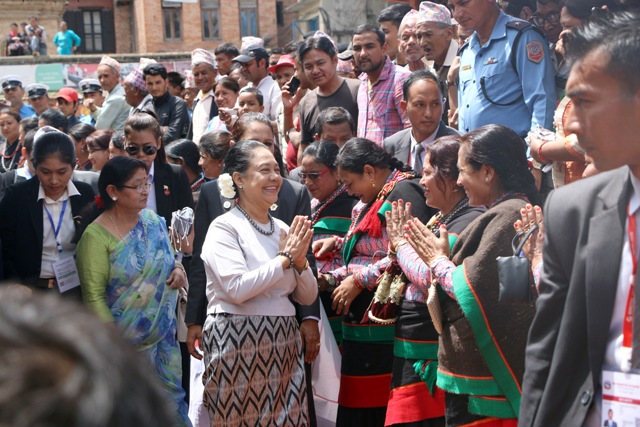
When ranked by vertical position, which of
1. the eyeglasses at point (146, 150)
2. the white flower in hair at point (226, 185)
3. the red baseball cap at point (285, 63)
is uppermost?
the red baseball cap at point (285, 63)

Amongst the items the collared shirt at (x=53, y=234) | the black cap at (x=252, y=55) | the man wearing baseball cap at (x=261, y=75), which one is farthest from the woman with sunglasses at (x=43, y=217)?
the black cap at (x=252, y=55)

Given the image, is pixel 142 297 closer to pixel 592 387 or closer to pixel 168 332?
pixel 168 332

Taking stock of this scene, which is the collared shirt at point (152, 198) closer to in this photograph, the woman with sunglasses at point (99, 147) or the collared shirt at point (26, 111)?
the woman with sunglasses at point (99, 147)

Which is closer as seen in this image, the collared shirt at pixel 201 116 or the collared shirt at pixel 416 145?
the collared shirt at pixel 416 145

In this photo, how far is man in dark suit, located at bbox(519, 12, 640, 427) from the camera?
102 inches


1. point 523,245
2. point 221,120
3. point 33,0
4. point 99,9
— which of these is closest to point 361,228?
point 523,245

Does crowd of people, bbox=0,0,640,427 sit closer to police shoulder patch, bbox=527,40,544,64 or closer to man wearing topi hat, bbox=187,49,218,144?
police shoulder patch, bbox=527,40,544,64

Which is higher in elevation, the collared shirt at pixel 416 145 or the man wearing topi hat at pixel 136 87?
the man wearing topi hat at pixel 136 87

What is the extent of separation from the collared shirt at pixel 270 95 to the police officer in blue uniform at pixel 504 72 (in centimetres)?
370

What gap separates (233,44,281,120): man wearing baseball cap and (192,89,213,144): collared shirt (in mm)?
496

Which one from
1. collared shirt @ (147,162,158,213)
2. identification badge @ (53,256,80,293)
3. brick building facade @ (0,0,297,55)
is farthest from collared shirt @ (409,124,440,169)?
brick building facade @ (0,0,297,55)

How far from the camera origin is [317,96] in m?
7.50

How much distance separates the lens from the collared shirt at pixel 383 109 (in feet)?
22.6

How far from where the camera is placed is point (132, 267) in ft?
18.4
